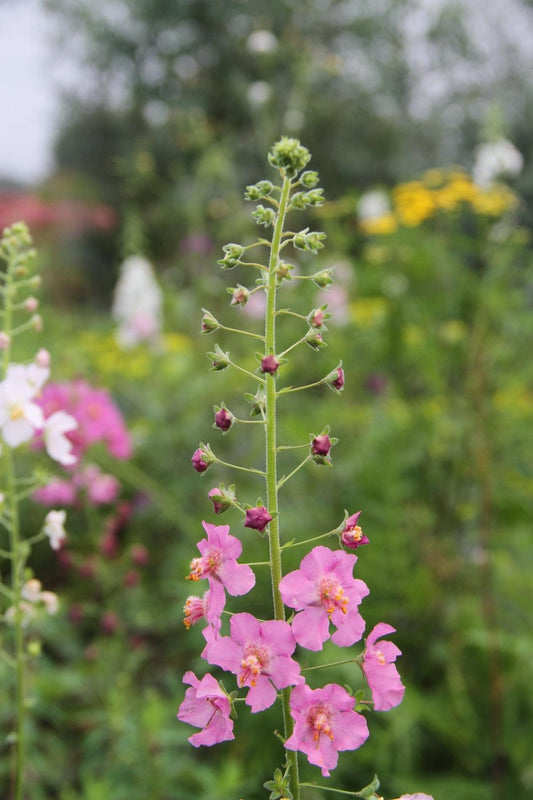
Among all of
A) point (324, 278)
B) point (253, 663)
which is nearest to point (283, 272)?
point (324, 278)

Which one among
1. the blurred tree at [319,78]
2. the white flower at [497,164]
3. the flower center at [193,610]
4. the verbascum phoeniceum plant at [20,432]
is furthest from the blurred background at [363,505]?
the blurred tree at [319,78]

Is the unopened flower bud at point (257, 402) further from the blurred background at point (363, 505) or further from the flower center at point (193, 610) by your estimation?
the blurred background at point (363, 505)

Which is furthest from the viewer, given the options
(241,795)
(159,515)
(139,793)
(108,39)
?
(108,39)

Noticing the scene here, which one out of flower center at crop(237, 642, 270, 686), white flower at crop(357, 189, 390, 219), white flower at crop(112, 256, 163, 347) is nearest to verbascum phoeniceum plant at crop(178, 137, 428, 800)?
flower center at crop(237, 642, 270, 686)

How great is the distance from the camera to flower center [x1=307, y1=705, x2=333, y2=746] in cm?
92

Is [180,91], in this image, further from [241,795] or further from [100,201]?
[241,795]

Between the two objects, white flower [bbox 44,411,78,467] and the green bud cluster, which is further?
white flower [bbox 44,411,78,467]

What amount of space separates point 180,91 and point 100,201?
300 centimetres

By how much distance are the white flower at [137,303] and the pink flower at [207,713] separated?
4341 millimetres

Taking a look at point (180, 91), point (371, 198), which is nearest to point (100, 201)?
point (180, 91)

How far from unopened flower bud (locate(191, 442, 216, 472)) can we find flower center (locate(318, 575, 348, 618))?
0.21 m

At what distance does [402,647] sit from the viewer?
322 centimetres

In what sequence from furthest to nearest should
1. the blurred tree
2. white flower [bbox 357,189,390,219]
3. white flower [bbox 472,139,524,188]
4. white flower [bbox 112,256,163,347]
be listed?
the blurred tree
white flower [bbox 357,189,390,219]
white flower [bbox 112,256,163,347]
white flower [bbox 472,139,524,188]

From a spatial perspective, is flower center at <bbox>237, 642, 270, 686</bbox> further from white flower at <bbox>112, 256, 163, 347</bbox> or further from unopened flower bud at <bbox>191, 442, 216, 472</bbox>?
white flower at <bbox>112, 256, 163, 347</bbox>
